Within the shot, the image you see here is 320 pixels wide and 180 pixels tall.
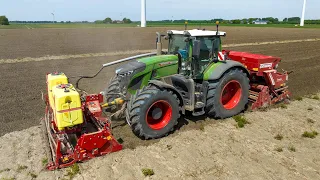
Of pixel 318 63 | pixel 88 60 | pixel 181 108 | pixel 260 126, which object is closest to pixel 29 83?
pixel 88 60

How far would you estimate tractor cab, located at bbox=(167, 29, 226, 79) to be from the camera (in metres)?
6.62

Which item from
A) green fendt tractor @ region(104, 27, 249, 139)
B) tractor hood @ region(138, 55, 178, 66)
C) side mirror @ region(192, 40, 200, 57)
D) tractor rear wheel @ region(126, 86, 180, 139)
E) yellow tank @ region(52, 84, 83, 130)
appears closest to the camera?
yellow tank @ region(52, 84, 83, 130)

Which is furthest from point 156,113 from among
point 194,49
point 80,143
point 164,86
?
point 80,143

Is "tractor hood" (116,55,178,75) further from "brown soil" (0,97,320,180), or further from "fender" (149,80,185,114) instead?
"brown soil" (0,97,320,180)

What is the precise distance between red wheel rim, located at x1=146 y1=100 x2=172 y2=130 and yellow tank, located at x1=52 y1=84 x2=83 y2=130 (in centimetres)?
160

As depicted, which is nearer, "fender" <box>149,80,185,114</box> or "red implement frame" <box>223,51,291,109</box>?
"fender" <box>149,80,185,114</box>

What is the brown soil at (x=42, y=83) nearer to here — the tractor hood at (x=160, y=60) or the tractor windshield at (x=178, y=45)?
the tractor hood at (x=160, y=60)

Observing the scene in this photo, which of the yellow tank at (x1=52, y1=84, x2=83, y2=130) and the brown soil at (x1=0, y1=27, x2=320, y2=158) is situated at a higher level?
the yellow tank at (x1=52, y1=84, x2=83, y2=130)

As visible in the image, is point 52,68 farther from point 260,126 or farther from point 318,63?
point 318,63

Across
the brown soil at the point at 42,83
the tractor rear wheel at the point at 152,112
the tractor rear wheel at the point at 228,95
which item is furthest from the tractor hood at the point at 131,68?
the tractor rear wheel at the point at 228,95

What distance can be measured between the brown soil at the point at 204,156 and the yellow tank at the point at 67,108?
2.69 feet

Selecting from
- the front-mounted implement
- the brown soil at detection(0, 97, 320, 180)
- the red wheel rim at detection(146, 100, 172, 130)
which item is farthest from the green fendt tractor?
the front-mounted implement

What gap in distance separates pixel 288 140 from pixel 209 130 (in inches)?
68.5

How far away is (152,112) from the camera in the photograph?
20.2ft
